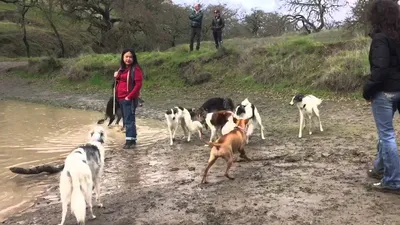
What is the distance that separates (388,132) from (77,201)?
3603 millimetres

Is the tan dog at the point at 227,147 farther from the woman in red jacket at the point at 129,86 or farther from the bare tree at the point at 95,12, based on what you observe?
the bare tree at the point at 95,12

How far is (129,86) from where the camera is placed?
350 inches

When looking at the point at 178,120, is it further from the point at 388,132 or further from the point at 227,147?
the point at 388,132

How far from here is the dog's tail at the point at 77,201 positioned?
14.8ft

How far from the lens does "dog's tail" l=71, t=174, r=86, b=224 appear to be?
452 centimetres

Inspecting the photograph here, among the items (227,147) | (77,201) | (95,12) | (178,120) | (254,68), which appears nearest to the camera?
(77,201)

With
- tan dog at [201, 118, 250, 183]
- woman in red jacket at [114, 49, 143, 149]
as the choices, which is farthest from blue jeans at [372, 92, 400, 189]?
woman in red jacket at [114, 49, 143, 149]

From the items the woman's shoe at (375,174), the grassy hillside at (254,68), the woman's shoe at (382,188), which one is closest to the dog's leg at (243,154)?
the woman's shoe at (375,174)

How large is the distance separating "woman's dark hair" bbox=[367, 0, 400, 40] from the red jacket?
5.08 m

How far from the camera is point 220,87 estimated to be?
17547 millimetres

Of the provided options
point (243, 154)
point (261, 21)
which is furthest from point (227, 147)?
point (261, 21)

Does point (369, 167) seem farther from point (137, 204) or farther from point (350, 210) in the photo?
point (137, 204)

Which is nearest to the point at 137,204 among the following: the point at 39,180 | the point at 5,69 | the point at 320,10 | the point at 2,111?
the point at 39,180

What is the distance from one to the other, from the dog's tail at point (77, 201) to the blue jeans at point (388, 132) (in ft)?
11.4
